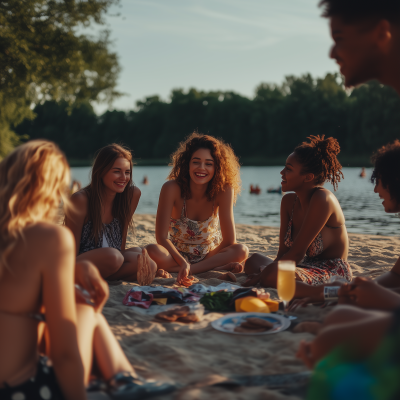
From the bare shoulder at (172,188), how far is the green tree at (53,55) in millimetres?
10085

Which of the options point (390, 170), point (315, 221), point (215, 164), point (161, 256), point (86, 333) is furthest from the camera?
point (215, 164)

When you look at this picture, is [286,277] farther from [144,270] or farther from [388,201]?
[144,270]

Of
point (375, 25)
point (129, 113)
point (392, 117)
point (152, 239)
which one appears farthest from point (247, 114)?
point (375, 25)

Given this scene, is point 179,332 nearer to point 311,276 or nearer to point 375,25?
point 311,276

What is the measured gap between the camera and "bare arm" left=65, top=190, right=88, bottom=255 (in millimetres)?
4129

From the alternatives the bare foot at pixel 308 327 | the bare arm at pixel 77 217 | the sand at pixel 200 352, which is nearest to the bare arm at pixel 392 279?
the sand at pixel 200 352

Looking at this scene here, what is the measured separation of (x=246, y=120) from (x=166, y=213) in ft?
221

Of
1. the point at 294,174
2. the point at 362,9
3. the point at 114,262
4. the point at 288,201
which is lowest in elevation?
the point at 114,262

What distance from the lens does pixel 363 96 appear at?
5097cm

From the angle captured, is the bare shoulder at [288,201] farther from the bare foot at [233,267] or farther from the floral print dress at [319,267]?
the bare foot at [233,267]

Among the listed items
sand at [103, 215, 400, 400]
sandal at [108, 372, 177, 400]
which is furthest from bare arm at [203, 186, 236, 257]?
sandal at [108, 372, 177, 400]

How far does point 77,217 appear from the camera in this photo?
163 inches

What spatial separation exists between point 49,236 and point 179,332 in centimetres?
156

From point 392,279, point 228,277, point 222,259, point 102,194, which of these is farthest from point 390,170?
point 102,194
